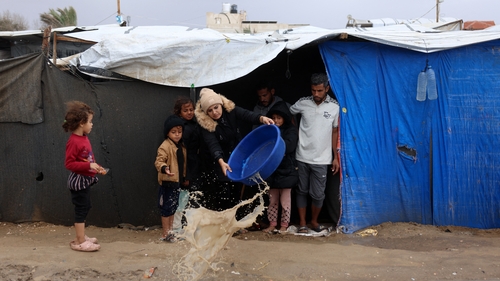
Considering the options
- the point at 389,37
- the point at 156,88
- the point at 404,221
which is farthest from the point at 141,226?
the point at 389,37

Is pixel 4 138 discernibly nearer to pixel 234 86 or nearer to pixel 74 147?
pixel 74 147

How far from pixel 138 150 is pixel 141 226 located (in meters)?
0.91

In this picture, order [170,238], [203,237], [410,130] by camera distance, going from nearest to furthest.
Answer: [203,237] < [170,238] < [410,130]

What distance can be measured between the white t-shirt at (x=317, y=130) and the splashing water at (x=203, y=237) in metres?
1.68

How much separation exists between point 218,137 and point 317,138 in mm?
1154

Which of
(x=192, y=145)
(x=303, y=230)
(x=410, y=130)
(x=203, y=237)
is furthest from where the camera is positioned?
(x=303, y=230)

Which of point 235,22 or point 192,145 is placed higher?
point 235,22

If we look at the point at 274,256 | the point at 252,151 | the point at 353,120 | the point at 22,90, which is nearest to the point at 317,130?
the point at 353,120

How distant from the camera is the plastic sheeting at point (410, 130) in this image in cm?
552

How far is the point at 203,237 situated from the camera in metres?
4.05

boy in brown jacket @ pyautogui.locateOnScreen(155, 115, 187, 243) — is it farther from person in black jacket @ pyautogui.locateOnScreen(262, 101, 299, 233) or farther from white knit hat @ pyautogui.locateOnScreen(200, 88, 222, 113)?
person in black jacket @ pyautogui.locateOnScreen(262, 101, 299, 233)

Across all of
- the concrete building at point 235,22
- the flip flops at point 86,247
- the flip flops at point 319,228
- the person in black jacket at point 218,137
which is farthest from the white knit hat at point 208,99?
the concrete building at point 235,22

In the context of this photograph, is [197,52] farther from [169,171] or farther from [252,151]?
[169,171]

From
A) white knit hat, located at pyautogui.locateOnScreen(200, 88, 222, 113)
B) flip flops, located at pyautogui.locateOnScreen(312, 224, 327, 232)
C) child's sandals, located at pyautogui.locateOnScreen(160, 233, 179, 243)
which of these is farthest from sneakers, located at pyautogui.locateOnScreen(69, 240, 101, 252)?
flip flops, located at pyautogui.locateOnScreen(312, 224, 327, 232)
